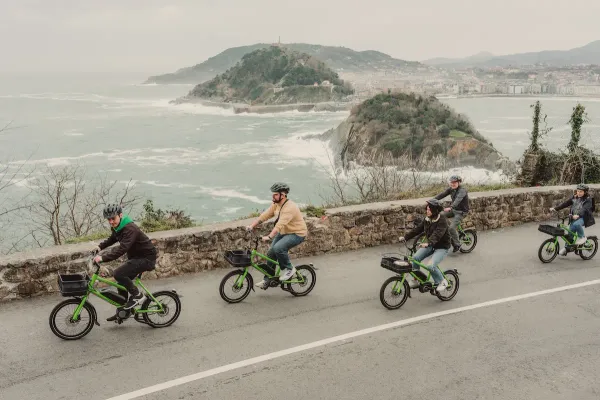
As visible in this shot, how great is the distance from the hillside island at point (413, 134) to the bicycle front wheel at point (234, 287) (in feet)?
199

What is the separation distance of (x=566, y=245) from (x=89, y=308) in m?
9.12

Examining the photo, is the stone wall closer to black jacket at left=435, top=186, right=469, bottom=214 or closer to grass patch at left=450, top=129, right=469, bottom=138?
black jacket at left=435, top=186, right=469, bottom=214

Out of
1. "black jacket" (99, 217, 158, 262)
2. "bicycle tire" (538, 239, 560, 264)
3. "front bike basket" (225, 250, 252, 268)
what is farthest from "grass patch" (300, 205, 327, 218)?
"black jacket" (99, 217, 158, 262)

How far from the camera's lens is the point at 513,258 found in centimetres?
1068

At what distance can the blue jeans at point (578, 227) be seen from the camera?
1063 centimetres

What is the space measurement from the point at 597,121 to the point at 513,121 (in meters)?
22.4

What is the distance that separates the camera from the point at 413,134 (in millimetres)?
75750

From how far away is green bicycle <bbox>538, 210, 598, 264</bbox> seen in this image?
34.2 ft

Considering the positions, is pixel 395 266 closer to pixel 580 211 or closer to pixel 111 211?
pixel 111 211

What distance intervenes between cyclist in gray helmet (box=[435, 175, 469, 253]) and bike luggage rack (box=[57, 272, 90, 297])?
6901mm

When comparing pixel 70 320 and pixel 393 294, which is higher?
pixel 70 320

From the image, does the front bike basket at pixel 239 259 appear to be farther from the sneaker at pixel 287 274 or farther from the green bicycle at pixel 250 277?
the sneaker at pixel 287 274

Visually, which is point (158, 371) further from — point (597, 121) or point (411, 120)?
point (597, 121)

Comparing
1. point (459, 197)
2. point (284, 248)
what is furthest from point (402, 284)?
point (459, 197)
